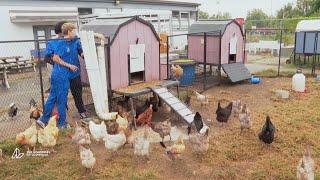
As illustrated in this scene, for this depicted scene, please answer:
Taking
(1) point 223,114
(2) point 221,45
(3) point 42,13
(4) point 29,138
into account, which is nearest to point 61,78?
(4) point 29,138

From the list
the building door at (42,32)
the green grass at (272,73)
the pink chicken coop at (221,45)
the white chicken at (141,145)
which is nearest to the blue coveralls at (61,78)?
the white chicken at (141,145)

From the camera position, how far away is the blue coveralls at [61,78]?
7.02 m

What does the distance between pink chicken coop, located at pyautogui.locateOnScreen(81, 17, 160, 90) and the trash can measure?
2527 millimetres

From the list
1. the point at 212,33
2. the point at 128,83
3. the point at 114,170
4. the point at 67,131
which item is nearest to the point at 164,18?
the point at 212,33

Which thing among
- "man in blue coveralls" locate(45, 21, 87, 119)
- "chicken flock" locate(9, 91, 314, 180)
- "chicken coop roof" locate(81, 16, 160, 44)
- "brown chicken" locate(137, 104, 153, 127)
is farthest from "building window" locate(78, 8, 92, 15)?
"chicken flock" locate(9, 91, 314, 180)

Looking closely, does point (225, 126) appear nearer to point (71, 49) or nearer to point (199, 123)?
point (199, 123)

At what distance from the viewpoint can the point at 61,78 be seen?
23.1 feet

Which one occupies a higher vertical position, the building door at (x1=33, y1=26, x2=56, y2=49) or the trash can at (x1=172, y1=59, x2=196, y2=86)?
the building door at (x1=33, y1=26, x2=56, y2=49)

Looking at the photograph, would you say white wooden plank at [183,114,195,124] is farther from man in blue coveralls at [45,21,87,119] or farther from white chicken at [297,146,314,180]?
white chicken at [297,146,314,180]

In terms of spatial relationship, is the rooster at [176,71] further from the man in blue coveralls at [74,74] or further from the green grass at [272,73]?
the green grass at [272,73]

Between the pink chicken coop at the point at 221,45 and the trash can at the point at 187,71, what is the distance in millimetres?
496

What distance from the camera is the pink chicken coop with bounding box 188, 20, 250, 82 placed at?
11.4 meters

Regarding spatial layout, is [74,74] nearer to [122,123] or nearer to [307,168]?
[122,123]

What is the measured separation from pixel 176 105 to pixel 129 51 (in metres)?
1.65
